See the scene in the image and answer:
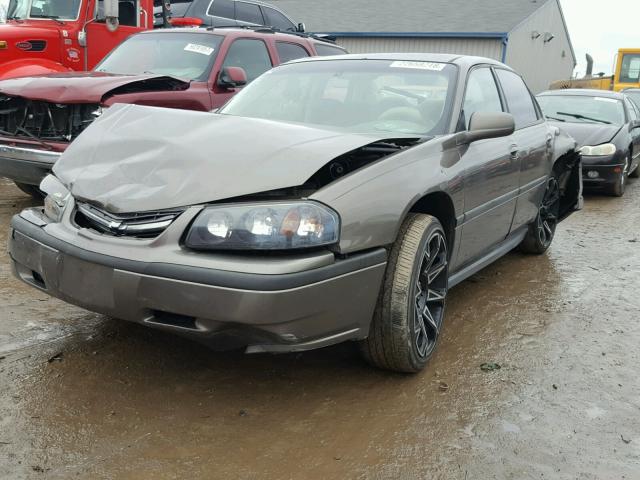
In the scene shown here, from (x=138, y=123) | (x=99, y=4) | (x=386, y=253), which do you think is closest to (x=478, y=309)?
(x=386, y=253)

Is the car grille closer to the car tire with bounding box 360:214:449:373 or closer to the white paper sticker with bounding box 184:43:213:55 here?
the car tire with bounding box 360:214:449:373

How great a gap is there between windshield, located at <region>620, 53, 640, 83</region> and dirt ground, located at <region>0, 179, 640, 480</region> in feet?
65.4

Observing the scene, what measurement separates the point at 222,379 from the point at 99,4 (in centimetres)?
686

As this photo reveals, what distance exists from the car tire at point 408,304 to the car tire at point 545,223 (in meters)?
2.40

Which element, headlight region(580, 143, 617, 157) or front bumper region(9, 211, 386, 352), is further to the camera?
headlight region(580, 143, 617, 157)

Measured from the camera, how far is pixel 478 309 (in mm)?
4309

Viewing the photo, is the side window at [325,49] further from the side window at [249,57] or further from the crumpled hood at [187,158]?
the crumpled hood at [187,158]

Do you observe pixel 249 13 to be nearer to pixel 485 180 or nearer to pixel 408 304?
pixel 485 180

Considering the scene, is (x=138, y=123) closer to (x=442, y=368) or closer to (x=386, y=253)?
(x=386, y=253)

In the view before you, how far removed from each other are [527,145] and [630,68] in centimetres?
1946

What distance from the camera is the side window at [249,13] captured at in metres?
11.4

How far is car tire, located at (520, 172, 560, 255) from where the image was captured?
548 centimetres

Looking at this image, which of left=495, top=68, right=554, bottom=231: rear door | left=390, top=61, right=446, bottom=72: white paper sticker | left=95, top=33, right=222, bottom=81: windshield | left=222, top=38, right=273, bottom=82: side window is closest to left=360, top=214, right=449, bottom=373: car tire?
left=390, top=61, right=446, bottom=72: white paper sticker

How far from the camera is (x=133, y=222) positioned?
269 centimetres
